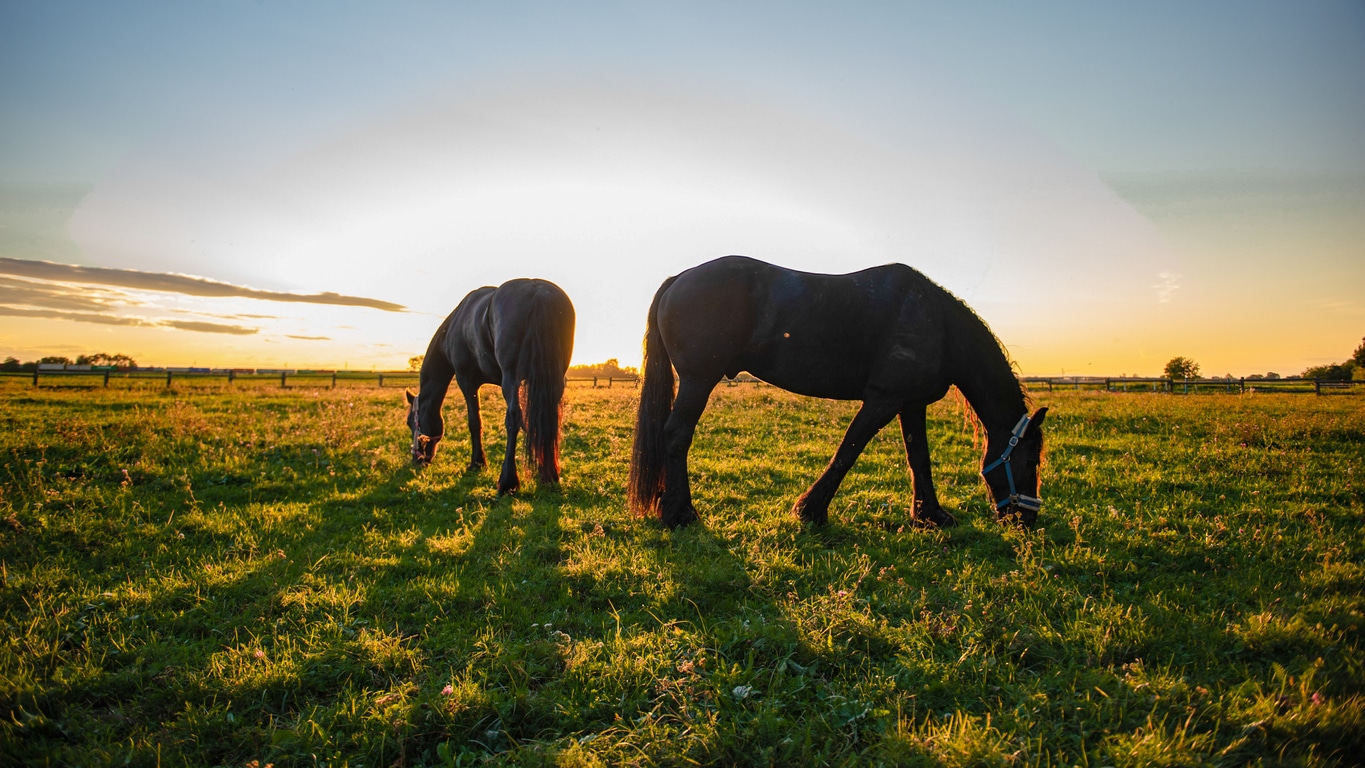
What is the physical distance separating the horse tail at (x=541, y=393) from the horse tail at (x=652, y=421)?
159 cm

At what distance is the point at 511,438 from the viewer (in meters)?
7.05

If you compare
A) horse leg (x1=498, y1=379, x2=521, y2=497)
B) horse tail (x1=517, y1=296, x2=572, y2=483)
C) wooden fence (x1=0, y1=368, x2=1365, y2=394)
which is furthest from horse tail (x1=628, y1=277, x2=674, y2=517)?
wooden fence (x1=0, y1=368, x2=1365, y2=394)

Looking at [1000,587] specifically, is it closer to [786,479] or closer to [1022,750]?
[1022,750]

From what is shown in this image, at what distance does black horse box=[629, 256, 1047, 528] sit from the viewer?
18.1 ft

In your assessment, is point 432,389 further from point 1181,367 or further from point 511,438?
point 1181,367

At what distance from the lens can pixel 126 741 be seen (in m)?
2.53

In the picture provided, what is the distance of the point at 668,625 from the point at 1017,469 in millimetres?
4092

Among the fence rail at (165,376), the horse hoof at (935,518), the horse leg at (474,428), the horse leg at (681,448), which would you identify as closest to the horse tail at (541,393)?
the horse leg at (474,428)

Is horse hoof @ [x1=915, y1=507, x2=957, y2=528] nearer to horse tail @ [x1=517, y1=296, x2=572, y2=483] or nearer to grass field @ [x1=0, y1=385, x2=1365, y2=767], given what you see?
grass field @ [x1=0, y1=385, x2=1365, y2=767]

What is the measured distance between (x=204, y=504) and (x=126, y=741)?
194 inches

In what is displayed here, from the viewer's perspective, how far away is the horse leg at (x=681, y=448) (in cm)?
565

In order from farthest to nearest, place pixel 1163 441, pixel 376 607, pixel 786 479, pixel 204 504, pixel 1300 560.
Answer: pixel 1163 441 → pixel 786 479 → pixel 204 504 → pixel 1300 560 → pixel 376 607

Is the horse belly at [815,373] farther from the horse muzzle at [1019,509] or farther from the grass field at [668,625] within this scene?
the horse muzzle at [1019,509]

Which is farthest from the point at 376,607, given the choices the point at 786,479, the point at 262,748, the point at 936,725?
the point at 786,479
